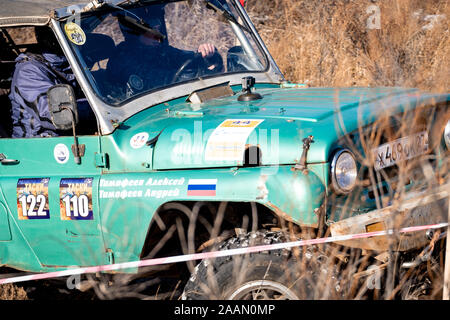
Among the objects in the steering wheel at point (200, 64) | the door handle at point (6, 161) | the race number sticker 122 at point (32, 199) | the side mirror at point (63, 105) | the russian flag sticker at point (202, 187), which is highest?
the steering wheel at point (200, 64)

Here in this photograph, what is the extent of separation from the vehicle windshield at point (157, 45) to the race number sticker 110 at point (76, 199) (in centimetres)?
52

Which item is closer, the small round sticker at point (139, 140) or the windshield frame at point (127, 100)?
the small round sticker at point (139, 140)

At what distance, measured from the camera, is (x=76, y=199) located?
136 inches

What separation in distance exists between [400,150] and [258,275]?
108 cm

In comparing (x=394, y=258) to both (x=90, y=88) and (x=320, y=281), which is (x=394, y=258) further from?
(x=90, y=88)

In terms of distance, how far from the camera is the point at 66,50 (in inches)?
140

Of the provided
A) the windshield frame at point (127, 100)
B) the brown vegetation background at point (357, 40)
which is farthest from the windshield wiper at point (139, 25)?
the brown vegetation background at point (357, 40)

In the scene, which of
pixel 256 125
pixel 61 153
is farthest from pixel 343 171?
pixel 61 153

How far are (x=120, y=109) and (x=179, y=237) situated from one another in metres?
0.84

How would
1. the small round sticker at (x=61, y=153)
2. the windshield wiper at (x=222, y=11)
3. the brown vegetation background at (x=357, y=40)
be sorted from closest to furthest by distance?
the small round sticker at (x=61, y=153) → the windshield wiper at (x=222, y=11) → the brown vegetation background at (x=357, y=40)

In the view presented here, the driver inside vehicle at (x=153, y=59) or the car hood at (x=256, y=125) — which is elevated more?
the driver inside vehicle at (x=153, y=59)

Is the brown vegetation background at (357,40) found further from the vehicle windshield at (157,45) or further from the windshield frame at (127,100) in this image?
the windshield frame at (127,100)

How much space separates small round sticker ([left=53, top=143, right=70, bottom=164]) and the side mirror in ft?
0.56

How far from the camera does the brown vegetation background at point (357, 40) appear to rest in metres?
7.51
